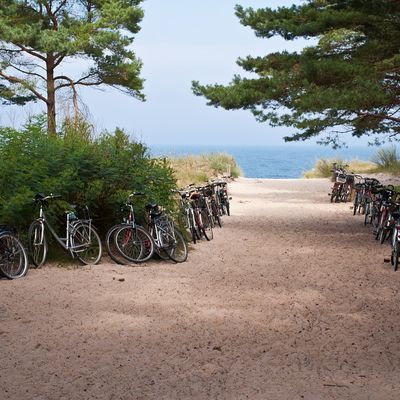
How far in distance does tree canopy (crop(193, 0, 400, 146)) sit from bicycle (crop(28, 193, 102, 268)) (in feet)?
13.6

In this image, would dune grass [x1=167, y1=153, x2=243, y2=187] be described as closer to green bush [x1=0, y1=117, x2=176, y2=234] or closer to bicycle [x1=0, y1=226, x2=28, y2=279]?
green bush [x1=0, y1=117, x2=176, y2=234]

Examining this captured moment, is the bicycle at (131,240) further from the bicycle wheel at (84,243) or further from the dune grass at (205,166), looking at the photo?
the dune grass at (205,166)

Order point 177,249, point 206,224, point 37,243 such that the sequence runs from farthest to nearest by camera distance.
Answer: point 206,224, point 177,249, point 37,243

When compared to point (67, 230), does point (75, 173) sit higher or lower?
higher

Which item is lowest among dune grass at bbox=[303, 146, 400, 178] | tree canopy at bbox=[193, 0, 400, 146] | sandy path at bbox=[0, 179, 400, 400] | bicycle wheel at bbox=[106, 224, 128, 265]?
sandy path at bbox=[0, 179, 400, 400]

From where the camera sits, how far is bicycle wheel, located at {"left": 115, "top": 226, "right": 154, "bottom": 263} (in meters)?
8.93

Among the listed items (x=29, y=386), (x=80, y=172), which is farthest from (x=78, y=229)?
(x=29, y=386)

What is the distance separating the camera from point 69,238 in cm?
856

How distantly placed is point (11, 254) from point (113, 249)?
1905 mm

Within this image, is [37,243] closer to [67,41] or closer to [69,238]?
[69,238]

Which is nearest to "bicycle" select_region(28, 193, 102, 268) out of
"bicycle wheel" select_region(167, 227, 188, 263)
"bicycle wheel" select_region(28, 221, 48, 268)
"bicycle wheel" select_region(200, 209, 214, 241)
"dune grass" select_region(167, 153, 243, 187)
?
"bicycle wheel" select_region(28, 221, 48, 268)

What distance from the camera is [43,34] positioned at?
22531mm

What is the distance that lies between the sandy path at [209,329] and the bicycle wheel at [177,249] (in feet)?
0.56

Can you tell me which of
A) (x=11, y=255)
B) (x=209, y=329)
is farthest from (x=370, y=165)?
(x=209, y=329)
